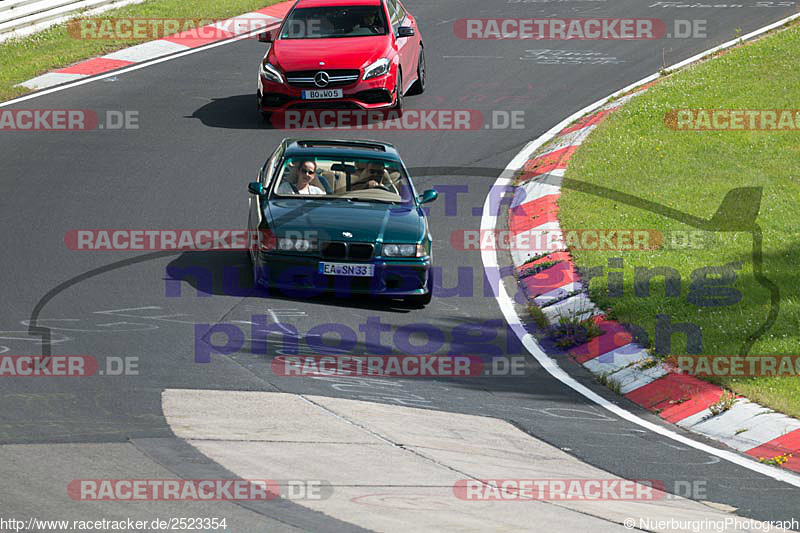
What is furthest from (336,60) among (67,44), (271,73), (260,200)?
(67,44)

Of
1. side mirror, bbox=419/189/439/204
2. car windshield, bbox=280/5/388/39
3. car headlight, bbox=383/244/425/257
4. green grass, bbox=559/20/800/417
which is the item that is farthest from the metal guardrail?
car headlight, bbox=383/244/425/257

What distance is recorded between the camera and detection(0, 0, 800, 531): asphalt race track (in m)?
8.09

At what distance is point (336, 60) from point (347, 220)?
21.3ft

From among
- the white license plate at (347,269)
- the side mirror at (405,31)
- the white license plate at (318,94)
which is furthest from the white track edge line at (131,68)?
the white license plate at (347,269)

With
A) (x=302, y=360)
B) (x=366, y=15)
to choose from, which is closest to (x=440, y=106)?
(x=366, y=15)

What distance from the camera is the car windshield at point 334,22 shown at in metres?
19.6

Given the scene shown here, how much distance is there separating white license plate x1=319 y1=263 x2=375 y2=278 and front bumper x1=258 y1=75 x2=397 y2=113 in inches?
267

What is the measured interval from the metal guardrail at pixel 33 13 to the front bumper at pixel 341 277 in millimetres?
13907

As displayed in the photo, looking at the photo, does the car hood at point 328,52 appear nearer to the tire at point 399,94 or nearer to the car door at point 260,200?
the tire at point 399,94

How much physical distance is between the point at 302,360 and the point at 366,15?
417 inches

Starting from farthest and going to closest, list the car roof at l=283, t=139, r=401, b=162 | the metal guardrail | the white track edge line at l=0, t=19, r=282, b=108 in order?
the metal guardrail → the white track edge line at l=0, t=19, r=282, b=108 → the car roof at l=283, t=139, r=401, b=162

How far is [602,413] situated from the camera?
10.4 metres

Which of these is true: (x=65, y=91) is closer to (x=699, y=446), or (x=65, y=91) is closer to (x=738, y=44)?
(x=738, y=44)

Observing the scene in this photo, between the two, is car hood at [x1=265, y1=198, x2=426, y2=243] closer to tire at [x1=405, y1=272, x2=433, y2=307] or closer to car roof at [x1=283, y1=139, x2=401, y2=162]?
tire at [x1=405, y1=272, x2=433, y2=307]
